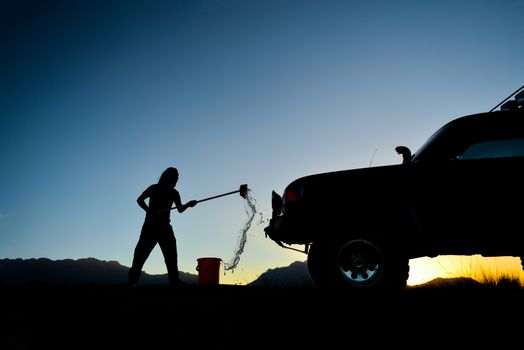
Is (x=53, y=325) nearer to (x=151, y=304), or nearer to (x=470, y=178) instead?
(x=151, y=304)

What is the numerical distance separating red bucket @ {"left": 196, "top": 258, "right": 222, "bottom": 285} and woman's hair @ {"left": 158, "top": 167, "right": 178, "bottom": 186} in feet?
4.98

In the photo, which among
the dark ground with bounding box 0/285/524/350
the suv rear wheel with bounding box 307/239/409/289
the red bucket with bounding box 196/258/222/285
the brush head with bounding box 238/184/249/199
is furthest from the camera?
the brush head with bounding box 238/184/249/199

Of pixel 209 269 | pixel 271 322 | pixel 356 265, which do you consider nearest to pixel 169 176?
pixel 209 269

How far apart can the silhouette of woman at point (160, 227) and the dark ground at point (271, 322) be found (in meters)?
2.12

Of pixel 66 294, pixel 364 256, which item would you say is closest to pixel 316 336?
pixel 364 256

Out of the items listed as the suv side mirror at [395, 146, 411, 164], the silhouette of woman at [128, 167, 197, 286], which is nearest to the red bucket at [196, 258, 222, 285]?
the silhouette of woman at [128, 167, 197, 286]

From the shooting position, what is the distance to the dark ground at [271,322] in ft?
8.82

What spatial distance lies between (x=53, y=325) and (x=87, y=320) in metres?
0.28

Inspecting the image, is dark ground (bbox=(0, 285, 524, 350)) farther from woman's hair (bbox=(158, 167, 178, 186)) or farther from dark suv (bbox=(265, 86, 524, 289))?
woman's hair (bbox=(158, 167, 178, 186))

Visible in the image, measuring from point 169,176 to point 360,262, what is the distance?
366cm

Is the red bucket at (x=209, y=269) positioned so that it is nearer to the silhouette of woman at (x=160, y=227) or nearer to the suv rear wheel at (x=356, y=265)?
the silhouette of woman at (x=160, y=227)

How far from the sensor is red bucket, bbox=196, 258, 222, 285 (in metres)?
6.83

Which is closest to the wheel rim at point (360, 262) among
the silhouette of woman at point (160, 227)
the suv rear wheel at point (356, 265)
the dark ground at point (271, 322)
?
the suv rear wheel at point (356, 265)

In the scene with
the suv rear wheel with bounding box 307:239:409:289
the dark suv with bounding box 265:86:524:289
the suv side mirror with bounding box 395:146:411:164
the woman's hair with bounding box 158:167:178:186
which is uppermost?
the woman's hair with bounding box 158:167:178:186
